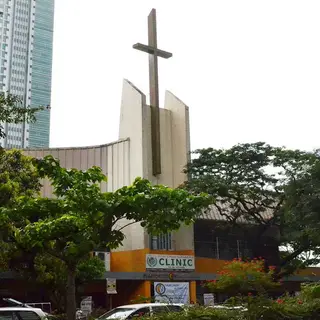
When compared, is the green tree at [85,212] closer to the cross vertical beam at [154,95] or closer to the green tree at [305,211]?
the green tree at [305,211]

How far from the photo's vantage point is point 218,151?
87.7ft

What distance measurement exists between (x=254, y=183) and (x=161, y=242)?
221 inches

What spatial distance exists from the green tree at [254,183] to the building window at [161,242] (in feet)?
9.80

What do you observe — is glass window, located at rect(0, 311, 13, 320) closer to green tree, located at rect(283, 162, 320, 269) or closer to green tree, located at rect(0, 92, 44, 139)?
green tree, located at rect(0, 92, 44, 139)

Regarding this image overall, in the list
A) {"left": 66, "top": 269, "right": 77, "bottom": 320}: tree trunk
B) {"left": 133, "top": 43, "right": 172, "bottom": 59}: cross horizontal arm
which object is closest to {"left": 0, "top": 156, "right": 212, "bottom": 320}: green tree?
{"left": 66, "top": 269, "right": 77, "bottom": 320}: tree trunk

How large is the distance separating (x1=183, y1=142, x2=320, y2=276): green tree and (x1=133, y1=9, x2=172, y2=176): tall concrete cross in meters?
1.82

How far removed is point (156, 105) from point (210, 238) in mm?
9274

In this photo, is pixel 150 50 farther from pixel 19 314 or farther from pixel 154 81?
pixel 19 314

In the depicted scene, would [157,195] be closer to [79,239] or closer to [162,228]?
[162,228]

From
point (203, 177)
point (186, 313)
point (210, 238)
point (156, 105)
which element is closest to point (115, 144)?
point (156, 105)

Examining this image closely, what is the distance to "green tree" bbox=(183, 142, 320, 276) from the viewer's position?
24.6 m

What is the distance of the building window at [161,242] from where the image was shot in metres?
26.0

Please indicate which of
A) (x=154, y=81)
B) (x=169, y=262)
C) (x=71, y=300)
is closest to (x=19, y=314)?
(x=71, y=300)

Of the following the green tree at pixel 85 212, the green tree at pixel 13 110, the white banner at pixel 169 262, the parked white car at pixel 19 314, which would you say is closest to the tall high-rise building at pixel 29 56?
the white banner at pixel 169 262
